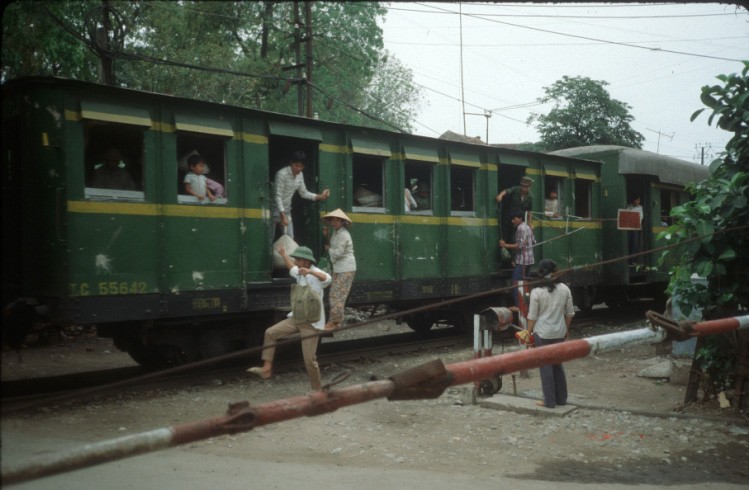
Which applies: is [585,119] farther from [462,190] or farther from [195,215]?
[195,215]

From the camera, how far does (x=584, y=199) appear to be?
15.2 meters

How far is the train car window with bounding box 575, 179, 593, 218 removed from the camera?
595 inches

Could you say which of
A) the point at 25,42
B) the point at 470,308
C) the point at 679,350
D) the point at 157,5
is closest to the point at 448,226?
the point at 470,308

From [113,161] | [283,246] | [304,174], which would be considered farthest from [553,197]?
[113,161]

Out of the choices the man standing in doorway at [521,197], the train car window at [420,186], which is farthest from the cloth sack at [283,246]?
the man standing in doorway at [521,197]

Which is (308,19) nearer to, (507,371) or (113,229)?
(507,371)

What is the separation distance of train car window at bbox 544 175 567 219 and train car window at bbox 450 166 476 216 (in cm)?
202

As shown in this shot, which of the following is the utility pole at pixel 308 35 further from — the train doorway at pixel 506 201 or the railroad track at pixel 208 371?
the train doorway at pixel 506 201

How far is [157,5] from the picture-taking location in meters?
3.57

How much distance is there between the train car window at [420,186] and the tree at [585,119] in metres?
11.0

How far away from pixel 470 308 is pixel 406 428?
625cm

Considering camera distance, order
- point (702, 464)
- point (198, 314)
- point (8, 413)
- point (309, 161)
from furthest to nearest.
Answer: point (309, 161) → point (198, 314) → point (702, 464) → point (8, 413)

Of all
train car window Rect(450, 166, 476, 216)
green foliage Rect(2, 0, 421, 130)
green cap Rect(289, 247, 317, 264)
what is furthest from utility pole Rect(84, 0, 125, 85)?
train car window Rect(450, 166, 476, 216)

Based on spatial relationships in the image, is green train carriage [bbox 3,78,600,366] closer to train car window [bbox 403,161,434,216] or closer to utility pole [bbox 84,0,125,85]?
train car window [bbox 403,161,434,216]
